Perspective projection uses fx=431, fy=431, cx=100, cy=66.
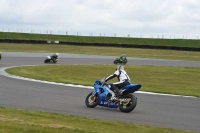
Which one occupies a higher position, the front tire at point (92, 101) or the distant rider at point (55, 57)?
the distant rider at point (55, 57)

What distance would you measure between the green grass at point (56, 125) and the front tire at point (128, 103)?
1900mm

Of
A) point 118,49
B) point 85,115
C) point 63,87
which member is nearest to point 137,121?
point 85,115

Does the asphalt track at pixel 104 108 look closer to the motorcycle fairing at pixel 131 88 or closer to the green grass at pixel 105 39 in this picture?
the motorcycle fairing at pixel 131 88

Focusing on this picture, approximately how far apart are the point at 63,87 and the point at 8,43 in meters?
48.9

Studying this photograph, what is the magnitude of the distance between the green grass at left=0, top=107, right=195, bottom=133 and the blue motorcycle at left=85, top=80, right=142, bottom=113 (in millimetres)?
1940

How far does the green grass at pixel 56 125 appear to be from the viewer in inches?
352

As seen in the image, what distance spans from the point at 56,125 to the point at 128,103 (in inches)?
145

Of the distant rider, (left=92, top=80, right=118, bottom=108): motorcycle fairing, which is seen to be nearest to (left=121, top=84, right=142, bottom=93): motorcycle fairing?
A: (left=92, top=80, right=118, bottom=108): motorcycle fairing

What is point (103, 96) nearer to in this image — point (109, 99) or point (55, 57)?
point (109, 99)

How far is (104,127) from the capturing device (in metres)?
9.95

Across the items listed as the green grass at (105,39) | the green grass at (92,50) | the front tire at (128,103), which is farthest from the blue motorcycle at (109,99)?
the green grass at (105,39)

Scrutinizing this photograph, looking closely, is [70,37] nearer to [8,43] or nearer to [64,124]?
[8,43]

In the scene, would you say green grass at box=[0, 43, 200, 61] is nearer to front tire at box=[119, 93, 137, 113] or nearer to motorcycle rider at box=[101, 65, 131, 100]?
motorcycle rider at box=[101, 65, 131, 100]

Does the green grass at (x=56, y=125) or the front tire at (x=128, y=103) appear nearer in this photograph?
the green grass at (x=56, y=125)
